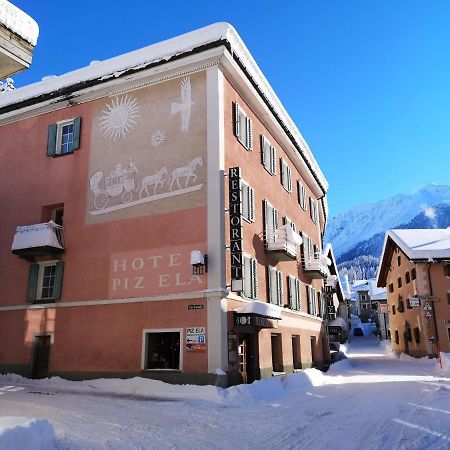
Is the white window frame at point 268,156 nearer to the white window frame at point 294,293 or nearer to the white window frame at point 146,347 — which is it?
the white window frame at point 294,293

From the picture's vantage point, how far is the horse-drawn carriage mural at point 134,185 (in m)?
17.2

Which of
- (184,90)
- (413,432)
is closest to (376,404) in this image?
(413,432)

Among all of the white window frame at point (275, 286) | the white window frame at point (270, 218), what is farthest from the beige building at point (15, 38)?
the white window frame at point (275, 286)

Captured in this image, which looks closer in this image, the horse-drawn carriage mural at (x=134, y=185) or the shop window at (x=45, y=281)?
the horse-drawn carriage mural at (x=134, y=185)

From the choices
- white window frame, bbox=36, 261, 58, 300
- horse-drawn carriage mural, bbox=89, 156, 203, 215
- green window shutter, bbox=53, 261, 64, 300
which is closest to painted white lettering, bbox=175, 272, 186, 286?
horse-drawn carriage mural, bbox=89, 156, 203, 215

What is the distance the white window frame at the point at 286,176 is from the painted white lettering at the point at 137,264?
1033cm

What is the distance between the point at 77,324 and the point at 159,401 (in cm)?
588

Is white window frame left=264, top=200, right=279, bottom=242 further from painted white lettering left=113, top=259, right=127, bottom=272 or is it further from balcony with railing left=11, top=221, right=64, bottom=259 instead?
balcony with railing left=11, top=221, right=64, bottom=259

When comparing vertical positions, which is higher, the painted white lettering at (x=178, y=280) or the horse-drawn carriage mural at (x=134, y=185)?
the horse-drawn carriage mural at (x=134, y=185)

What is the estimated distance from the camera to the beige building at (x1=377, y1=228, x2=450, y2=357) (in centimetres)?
3225

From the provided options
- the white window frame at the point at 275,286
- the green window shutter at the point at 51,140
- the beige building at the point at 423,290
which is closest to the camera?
the white window frame at the point at 275,286

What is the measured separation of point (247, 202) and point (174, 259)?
4184 mm

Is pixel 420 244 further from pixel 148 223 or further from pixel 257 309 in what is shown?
pixel 148 223

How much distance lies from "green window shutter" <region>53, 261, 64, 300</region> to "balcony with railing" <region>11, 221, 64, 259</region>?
55cm
